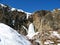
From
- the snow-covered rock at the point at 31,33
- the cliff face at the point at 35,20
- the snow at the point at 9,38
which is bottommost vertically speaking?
the snow at the point at 9,38

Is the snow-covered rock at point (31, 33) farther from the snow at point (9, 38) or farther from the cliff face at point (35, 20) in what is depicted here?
the snow at point (9, 38)

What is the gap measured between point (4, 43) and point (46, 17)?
28.5 meters

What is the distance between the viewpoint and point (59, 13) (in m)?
31.5

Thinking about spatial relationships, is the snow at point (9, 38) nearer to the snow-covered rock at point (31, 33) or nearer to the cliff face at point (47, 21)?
the snow-covered rock at point (31, 33)

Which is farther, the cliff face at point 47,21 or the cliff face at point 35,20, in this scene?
the cliff face at point 35,20

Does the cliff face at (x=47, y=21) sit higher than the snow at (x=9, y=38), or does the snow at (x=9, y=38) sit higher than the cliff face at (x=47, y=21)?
the cliff face at (x=47, y=21)

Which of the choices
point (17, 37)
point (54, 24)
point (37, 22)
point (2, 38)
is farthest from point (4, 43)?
point (37, 22)

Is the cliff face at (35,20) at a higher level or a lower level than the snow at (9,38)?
higher

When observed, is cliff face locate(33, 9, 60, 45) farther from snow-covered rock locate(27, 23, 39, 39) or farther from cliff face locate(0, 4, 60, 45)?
snow-covered rock locate(27, 23, 39, 39)

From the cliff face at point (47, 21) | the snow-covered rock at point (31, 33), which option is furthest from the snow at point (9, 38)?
the cliff face at point (47, 21)

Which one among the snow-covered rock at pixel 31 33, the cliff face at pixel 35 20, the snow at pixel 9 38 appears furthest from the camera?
the cliff face at pixel 35 20

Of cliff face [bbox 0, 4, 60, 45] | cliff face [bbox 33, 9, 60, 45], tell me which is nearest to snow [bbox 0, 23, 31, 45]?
cliff face [bbox 0, 4, 60, 45]

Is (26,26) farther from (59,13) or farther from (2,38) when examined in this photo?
(2,38)

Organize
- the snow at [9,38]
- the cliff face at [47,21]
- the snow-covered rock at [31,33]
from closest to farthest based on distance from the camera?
the snow at [9,38]
the snow-covered rock at [31,33]
the cliff face at [47,21]
